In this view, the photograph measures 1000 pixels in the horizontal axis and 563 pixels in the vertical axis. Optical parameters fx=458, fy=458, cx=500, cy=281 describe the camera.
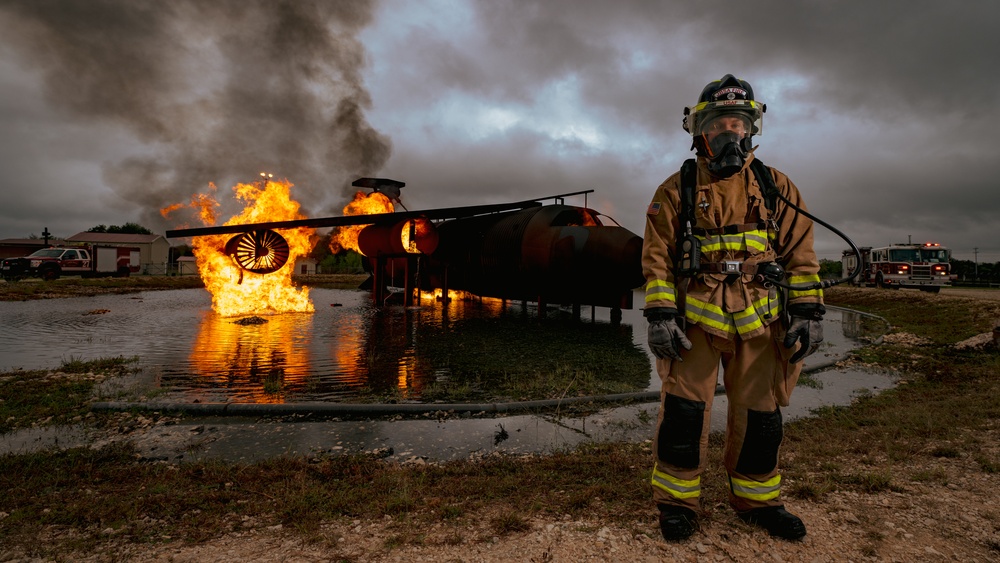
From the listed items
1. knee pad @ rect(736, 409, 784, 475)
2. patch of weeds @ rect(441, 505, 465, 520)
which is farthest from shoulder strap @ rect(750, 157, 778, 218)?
patch of weeds @ rect(441, 505, 465, 520)

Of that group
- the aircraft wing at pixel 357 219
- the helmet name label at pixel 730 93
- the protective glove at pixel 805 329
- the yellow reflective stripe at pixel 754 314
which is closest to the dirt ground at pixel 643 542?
the protective glove at pixel 805 329

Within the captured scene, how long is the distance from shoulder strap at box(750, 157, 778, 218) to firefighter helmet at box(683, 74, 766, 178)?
190mm

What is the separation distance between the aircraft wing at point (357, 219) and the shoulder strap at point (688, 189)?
34.4 ft

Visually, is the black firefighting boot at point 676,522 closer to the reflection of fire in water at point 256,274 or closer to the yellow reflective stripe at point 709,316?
the yellow reflective stripe at point 709,316

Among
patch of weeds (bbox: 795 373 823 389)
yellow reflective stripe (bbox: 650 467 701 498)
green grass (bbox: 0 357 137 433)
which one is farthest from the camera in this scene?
patch of weeds (bbox: 795 373 823 389)

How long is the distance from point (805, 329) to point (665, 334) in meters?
0.96

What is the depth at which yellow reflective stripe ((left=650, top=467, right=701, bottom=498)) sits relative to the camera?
3.02m

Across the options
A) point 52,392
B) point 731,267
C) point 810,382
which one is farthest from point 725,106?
point 52,392

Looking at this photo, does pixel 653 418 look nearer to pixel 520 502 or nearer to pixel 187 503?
pixel 520 502

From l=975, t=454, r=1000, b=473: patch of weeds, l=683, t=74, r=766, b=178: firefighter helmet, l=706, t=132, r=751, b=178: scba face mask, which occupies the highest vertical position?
l=683, t=74, r=766, b=178: firefighter helmet

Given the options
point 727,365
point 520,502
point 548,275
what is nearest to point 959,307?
point 548,275

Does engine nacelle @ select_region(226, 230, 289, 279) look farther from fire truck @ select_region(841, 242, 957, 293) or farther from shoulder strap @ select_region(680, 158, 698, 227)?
fire truck @ select_region(841, 242, 957, 293)

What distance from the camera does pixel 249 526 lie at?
3047 mm

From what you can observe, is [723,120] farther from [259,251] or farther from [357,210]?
[357,210]
